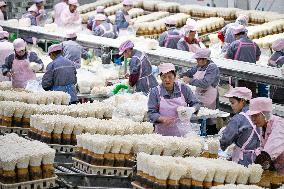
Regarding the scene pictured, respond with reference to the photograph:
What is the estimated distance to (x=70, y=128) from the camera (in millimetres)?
7895

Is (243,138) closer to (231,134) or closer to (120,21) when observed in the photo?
(231,134)

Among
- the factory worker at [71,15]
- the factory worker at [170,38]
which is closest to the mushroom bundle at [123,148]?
the factory worker at [170,38]

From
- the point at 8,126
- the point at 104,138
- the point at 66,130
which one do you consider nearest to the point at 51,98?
the point at 8,126

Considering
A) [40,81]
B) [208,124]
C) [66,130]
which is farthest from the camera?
[40,81]

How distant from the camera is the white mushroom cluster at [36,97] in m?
9.36

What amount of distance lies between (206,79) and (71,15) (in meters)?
6.83

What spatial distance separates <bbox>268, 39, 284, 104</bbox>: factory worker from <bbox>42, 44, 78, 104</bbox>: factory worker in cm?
339

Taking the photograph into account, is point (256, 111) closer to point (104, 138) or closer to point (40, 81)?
point (104, 138)

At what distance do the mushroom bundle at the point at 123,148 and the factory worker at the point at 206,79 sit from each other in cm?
318

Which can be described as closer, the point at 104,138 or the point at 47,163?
the point at 47,163

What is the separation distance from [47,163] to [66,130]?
1.13 meters

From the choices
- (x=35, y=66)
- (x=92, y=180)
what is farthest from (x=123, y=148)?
(x=35, y=66)

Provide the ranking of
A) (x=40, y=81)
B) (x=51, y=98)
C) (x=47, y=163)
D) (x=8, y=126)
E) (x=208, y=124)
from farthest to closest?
(x=40, y=81), (x=208, y=124), (x=51, y=98), (x=8, y=126), (x=47, y=163)

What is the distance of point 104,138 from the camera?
730cm
